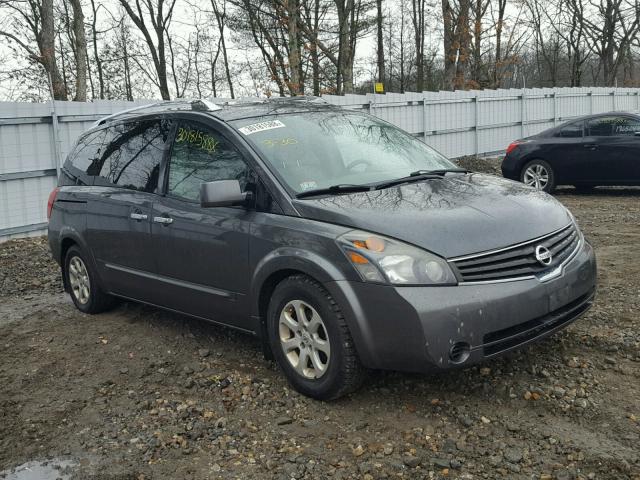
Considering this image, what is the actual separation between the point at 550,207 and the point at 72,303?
4.65 m

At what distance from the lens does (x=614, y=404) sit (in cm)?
376

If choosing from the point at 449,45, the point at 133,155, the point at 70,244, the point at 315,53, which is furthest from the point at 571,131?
the point at 315,53

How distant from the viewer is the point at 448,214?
3.88 metres

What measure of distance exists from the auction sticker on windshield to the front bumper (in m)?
1.40

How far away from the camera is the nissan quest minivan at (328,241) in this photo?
3609 mm

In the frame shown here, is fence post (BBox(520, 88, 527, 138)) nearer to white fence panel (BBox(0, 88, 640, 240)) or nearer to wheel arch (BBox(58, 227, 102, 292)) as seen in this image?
white fence panel (BBox(0, 88, 640, 240))

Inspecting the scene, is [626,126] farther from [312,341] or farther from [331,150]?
[312,341]

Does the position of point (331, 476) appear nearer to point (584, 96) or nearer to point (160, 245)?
point (160, 245)

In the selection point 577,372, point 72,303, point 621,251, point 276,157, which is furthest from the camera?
point 621,251

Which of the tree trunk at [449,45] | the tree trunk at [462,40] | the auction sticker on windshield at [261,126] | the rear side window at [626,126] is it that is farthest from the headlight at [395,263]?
the tree trunk at [462,40]

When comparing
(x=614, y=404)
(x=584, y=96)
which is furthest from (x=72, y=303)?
(x=584, y=96)

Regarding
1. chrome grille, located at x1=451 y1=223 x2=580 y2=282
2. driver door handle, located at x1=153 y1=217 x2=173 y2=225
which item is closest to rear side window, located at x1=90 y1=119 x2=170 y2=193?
driver door handle, located at x1=153 y1=217 x2=173 y2=225

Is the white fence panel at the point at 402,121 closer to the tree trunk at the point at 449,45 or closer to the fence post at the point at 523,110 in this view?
the fence post at the point at 523,110

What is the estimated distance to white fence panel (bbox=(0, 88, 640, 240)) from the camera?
10.9 meters
